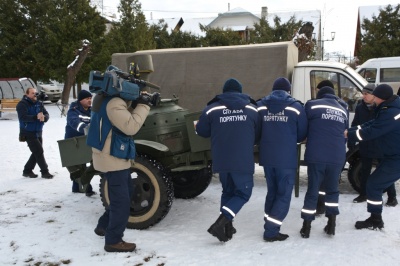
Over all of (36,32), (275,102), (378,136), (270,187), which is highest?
(36,32)

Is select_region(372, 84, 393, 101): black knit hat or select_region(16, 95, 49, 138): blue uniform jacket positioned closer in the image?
select_region(372, 84, 393, 101): black knit hat

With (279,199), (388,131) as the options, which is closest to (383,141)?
(388,131)

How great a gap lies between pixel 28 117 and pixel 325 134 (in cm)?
535

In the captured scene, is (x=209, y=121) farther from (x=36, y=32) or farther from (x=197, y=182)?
(x=36, y=32)

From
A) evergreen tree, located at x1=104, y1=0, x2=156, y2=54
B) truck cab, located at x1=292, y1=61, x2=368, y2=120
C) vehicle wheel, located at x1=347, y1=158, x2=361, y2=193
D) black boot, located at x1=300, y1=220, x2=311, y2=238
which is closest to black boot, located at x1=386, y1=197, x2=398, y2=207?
vehicle wheel, located at x1=347, y1=158, x2=361, y2=193

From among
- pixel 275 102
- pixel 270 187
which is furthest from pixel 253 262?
pixel 275 102

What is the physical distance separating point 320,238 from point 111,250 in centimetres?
222

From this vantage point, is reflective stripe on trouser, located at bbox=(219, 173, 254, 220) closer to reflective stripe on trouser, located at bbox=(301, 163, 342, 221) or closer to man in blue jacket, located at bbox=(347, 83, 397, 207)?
reflective stripe on trouser, located at bbox=(301, 163, 342, 221)

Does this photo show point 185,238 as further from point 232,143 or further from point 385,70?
point 385,70

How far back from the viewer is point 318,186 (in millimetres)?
4566

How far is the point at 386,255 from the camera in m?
4.03

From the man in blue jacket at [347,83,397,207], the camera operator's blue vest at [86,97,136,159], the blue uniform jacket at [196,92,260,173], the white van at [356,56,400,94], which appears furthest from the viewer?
the white van at [356,56,400,94]

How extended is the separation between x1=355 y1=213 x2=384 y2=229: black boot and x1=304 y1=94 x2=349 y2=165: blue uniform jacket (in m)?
0.83

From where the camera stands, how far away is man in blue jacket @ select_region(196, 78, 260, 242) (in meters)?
4.33
